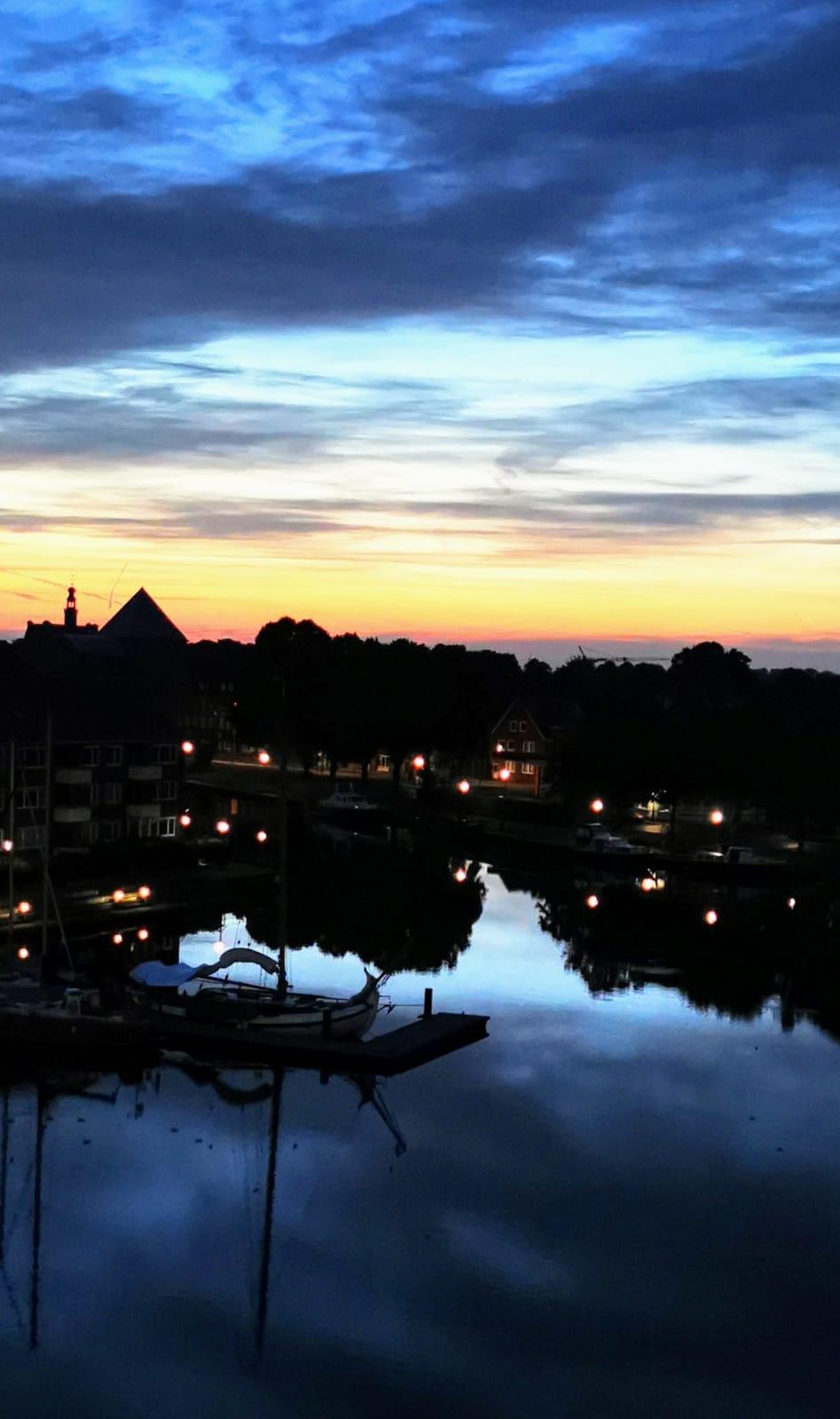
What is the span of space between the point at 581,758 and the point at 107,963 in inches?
2258

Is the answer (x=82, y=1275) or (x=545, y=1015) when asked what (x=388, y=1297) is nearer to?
(x=82, y=1275)

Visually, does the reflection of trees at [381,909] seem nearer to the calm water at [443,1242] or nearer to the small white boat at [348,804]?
the small white boat at [348,804]

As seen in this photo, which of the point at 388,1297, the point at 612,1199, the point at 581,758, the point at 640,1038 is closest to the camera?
the point at 388,1297

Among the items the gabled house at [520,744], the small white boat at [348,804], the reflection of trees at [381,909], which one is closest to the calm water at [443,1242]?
the reflection of trees at [381,909]

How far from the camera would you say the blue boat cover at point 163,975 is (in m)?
48.2

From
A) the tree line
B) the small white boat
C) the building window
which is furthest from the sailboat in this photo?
the small white boat

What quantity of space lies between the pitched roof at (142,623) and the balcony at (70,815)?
9230cm

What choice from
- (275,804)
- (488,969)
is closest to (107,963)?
(488,969)

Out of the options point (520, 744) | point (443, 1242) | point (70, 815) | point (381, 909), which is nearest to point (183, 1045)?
point (443, 1242)

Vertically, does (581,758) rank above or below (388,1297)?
above

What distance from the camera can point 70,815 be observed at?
79.6 metres

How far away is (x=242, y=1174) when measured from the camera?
35.9 meters

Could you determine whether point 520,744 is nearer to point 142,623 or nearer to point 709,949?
point 142,623

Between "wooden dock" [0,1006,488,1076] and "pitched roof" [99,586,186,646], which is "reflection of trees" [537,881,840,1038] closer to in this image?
"wooden dock" [0,1006,488,1076]
